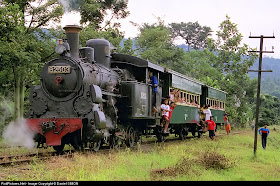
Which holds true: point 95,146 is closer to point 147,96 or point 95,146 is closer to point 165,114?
point 147,96

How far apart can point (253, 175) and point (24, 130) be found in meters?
5.91

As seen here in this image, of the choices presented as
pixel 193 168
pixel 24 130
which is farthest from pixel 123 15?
pixel 193 168

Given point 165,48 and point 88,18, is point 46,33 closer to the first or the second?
point 88,18

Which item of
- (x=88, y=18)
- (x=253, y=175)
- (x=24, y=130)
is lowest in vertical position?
(x=253, y=175)

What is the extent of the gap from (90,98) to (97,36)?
38.0ft

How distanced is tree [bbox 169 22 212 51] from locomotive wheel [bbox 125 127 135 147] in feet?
182

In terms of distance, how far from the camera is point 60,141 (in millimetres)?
9945

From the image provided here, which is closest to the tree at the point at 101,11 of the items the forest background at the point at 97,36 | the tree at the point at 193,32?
the forest background at the point at 97,36

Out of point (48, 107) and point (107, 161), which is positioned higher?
point (48, 107)

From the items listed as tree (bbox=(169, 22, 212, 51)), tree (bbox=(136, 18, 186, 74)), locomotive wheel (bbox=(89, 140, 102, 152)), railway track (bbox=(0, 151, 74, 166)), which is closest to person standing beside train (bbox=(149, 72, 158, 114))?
locomotive wheel (bbox=(89, 140, 102, 152))

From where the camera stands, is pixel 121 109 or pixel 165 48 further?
pixel 165 48

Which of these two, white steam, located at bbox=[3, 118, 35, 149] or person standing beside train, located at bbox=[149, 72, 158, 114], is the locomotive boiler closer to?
white steam, located at bbox=[3, 118, 35, 149]

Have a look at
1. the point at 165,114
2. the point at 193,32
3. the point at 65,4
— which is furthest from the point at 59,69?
the point at 193,32

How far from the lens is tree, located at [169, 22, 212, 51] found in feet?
219
